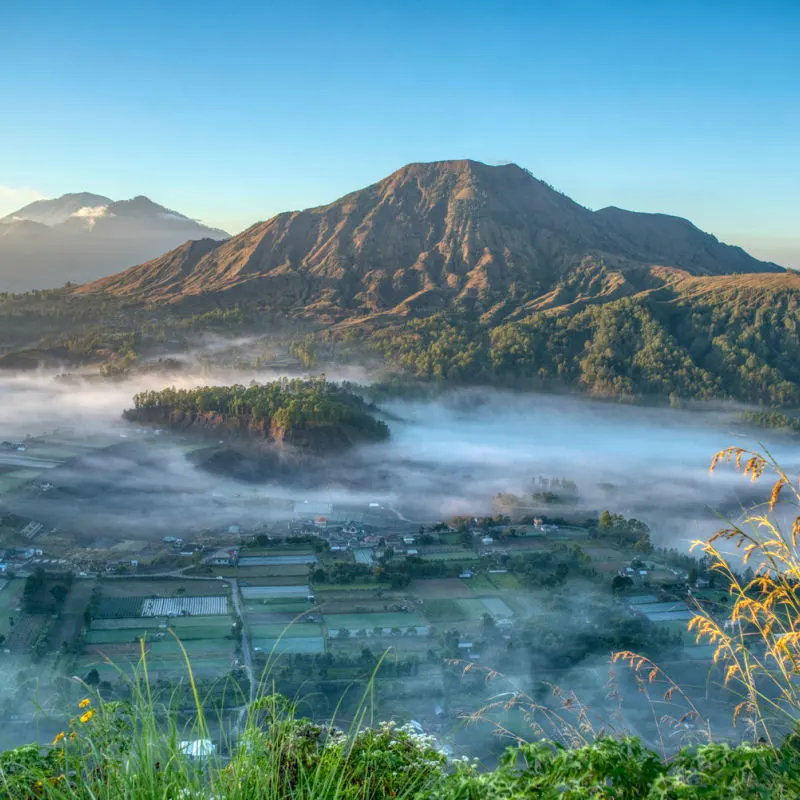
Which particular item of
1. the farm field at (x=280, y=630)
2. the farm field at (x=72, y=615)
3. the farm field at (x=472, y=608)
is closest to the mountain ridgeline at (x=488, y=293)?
the farm field at (x=472, y=608)

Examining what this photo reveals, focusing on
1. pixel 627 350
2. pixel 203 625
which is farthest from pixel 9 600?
pixel 627 350

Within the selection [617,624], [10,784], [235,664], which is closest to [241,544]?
[235,664]

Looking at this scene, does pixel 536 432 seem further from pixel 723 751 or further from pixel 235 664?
pixel 723 751

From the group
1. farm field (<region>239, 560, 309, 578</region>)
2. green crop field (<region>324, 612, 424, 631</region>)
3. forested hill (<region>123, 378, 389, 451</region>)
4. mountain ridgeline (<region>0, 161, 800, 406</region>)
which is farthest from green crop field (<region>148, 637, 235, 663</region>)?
mountain ridgeline (<region>0, 161, 800, 406</region>)

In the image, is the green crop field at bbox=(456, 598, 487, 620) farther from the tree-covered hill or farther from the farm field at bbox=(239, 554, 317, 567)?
the tree-covered hill

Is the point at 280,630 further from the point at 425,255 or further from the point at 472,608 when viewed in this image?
the point at 425,255

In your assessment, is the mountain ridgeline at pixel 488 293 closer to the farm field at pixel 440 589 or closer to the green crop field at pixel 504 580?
the green crop field at pixel 504 580
